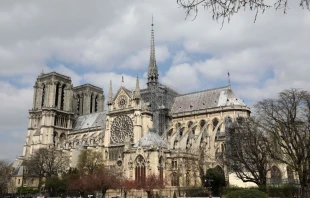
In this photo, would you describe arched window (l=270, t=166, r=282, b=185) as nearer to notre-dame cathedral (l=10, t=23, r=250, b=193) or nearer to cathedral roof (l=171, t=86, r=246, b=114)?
notre-dame cathedral (l=10, t=23, r=250, b=193)

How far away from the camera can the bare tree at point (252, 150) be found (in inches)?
1315

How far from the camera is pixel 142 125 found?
5831 centimetres

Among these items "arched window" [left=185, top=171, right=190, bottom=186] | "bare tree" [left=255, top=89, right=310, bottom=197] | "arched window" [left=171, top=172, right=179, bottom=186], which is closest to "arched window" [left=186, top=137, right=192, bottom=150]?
"arched window" [left=185, top=171, right=190, bottom=186]

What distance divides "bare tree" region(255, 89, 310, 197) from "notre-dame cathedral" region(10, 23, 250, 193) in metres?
13.5

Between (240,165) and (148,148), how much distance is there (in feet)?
45.1

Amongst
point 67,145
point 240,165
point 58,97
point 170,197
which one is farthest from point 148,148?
point 58,97

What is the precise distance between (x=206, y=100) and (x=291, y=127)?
33.4 metres

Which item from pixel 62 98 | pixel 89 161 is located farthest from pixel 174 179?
pixel 62 98

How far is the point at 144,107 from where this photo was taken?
59531 mm

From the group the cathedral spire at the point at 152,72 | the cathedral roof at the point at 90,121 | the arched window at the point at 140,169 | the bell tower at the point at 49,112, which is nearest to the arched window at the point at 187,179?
the arched window at the point at 140,169

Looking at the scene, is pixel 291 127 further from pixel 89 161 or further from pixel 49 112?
pixel 49 112

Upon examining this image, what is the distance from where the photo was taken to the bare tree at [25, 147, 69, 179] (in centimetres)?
6269

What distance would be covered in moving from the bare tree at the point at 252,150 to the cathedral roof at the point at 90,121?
42.4m

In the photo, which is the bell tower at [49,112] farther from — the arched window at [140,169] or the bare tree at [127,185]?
the bare tree at [127,185]
